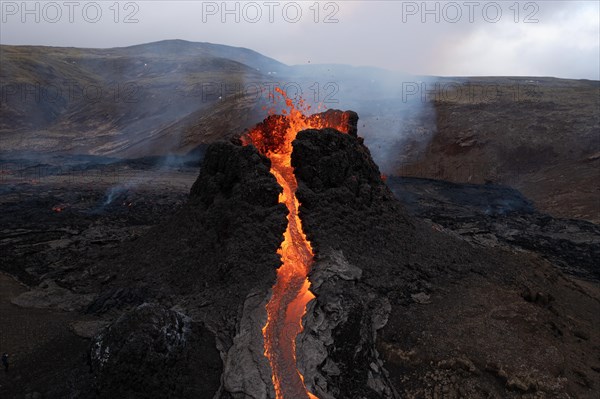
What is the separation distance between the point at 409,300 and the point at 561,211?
1603 cm

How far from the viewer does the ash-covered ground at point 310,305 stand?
6.65 meters

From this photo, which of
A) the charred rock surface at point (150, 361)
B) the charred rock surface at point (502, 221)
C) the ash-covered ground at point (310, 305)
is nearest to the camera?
the charred rock surface at point (150, 361)

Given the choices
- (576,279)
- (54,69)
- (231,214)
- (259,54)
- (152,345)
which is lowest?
(576,279)

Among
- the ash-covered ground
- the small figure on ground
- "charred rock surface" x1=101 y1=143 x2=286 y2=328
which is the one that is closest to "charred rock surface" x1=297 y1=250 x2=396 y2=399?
the ash-covered ground

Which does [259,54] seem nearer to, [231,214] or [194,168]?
[194,168]

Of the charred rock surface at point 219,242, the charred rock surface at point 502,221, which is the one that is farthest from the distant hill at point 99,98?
the charred rock surface at point 219,242

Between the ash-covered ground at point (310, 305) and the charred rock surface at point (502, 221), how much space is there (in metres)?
0.63

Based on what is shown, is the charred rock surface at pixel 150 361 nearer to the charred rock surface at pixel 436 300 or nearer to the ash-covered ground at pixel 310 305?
the ash-covered ground at pixel 310 305

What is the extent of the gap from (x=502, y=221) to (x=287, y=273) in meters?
14.6

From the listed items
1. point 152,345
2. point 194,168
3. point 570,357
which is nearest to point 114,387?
point 152,345

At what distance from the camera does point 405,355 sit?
805 centimetres

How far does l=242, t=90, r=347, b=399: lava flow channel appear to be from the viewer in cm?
675

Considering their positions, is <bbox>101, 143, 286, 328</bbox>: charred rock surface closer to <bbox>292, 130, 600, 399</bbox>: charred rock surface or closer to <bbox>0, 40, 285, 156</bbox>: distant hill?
<bbox>292, 130, 600, 399</bbox>: charred rock surface

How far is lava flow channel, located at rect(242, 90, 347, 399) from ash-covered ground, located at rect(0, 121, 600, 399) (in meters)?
0.21
